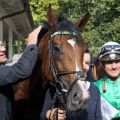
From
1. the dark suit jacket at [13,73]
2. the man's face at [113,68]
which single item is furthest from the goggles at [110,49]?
the dark suit jacket at [13,73]

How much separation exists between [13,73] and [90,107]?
0.93 meters

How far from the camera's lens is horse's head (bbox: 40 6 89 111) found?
462 cm

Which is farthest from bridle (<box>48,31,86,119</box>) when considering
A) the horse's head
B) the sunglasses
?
the sunglasses

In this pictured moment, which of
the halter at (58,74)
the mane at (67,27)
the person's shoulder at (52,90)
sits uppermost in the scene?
the mane at (67,27)

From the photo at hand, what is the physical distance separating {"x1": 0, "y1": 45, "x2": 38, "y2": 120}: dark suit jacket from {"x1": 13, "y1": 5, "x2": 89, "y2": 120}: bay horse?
275 millimetres

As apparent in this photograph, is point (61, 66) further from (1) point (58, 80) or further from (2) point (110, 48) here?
Result: (2) point (110, 48)

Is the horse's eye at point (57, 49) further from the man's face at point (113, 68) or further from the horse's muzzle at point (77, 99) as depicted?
the man's face at point (113, 68)

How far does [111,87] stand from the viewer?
17.9ft

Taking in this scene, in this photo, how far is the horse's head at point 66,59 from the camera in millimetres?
4621

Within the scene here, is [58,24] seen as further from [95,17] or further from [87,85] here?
[95,17]

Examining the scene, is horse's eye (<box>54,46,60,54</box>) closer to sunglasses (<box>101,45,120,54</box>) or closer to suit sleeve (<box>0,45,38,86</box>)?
suit sleeve (<box>0,45,38,86</box>)

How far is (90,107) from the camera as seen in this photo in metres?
5.04

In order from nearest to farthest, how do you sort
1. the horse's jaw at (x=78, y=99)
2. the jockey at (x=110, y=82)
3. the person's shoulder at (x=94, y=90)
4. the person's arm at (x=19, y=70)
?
the horse's jaw at (x=78, y=99)
the person's arm at (x=19, y=70)
the person's shoulder at (x=94, y=90)
the jockey at (x=110, y=82)

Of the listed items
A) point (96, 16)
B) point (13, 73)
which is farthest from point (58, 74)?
point (96, 16)
